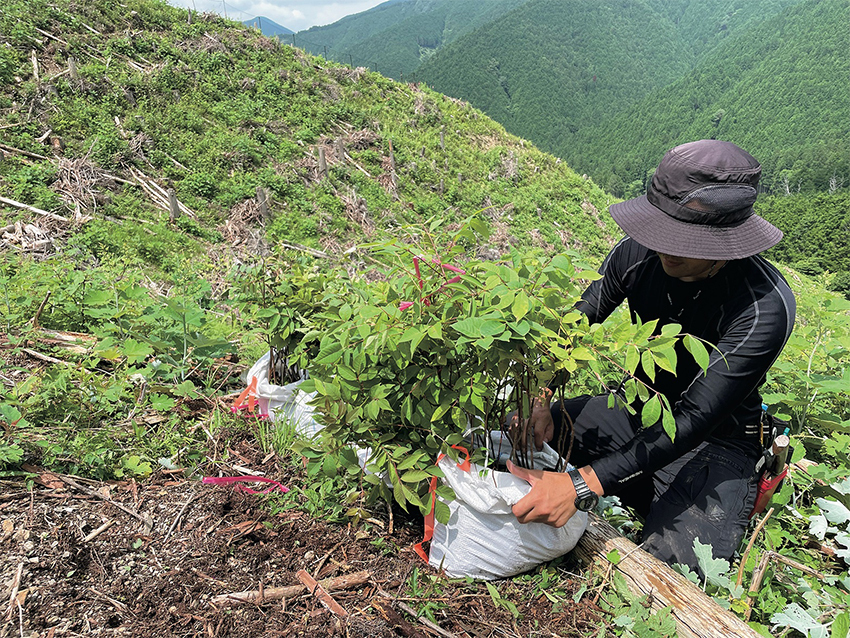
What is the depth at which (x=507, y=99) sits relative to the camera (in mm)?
130250

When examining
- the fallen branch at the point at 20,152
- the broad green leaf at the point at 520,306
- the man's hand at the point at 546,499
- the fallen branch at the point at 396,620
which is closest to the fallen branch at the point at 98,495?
the fallen branch at the point at 396,620

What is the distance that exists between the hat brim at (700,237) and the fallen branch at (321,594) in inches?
68.5

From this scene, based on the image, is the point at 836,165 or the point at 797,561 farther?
the point at 836,165

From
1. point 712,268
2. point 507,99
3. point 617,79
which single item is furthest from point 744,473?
point 617,79

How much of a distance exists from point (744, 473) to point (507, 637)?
1.46m

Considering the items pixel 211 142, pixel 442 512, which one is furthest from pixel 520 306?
pixel 211 142

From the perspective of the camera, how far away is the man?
1.77 meters

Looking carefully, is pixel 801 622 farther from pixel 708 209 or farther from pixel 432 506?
pixel 708 209

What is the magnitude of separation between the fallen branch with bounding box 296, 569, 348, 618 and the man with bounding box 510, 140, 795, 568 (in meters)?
0.71

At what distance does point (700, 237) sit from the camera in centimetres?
179

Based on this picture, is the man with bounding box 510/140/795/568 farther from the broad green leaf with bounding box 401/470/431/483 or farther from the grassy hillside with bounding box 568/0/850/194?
the grassy hillside with bounding box 568/0/850/194

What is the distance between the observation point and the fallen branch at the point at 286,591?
1.60m

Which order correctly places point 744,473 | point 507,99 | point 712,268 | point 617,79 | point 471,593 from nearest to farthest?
1. point 471,593
2. point 712,268
3. point 744,473
4. point 507,99
5. point 617,79

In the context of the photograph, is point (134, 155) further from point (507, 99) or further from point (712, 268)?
point (507, 99)
